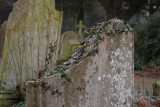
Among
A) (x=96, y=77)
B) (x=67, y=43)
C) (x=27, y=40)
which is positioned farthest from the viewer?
(x=67, y=43)

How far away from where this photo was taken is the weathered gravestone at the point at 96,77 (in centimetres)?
265

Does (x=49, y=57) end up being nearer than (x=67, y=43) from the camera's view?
Yes

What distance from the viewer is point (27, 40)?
212 inches

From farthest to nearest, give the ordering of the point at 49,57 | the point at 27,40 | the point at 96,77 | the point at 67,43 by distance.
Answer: the point at 67,43, the point at 49,57, the point at 27,40, the point at 96,77

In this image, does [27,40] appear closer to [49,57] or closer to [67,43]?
[49,57]

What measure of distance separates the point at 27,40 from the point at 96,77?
286 cm

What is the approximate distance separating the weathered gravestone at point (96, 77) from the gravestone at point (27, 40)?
2544 mm

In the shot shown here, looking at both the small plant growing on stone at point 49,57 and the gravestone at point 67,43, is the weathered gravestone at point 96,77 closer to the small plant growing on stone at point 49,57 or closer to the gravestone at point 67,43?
the small plant growing on stone at point 49,57

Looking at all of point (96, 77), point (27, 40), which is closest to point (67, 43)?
point (27, 40)

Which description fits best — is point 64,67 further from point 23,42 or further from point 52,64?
point 52,64

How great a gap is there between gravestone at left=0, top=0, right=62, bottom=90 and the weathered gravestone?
2.54 metres

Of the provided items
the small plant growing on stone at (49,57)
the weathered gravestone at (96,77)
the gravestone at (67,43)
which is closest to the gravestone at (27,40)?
the small plant growing on stone at (49,57)

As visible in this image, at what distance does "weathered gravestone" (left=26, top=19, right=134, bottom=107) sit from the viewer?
265cm

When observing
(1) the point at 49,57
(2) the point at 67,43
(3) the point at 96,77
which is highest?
(3) the point at 96,77
